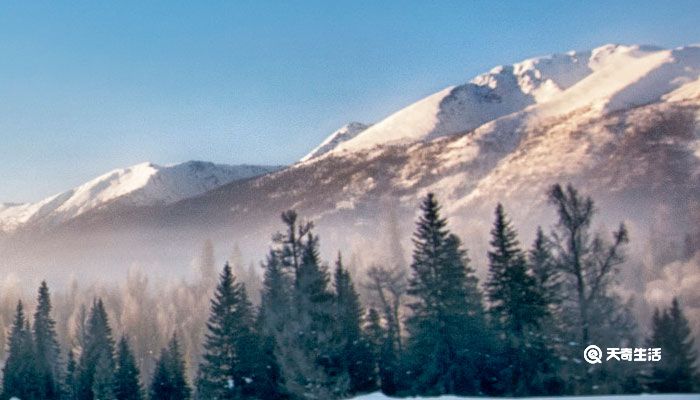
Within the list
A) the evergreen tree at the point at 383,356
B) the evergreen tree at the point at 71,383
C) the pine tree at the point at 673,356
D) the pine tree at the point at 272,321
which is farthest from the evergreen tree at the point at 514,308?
the evergreen tree at the point at 71,383

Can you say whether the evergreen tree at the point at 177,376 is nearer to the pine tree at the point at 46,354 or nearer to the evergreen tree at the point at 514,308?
the pine tree at the point at 46,354

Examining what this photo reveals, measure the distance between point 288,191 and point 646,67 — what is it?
89237mm

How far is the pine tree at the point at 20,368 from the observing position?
44.3 metres

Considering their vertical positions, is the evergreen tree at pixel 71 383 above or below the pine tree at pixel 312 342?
below

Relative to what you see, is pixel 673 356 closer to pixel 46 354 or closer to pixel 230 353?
pixel 230 353

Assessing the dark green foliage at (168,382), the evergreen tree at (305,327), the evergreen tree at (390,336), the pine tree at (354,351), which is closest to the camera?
the evergreen tree at (305,327)

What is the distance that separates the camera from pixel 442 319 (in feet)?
90.3

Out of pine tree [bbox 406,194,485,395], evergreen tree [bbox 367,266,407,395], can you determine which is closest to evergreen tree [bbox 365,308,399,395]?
evergreen tree [bbox 367,266,407,395]

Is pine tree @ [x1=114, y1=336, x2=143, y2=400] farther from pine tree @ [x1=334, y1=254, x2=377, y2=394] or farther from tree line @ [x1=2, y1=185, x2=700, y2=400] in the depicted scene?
pine tree @ [x1=334, y1=254, x2=377, y2=394]

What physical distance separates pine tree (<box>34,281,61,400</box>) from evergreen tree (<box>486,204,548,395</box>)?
31.2 m

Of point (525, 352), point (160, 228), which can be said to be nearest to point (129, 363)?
point (525, 352)

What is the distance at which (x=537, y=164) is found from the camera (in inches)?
5305

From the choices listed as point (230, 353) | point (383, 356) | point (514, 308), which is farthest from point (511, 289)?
point (230, 353)

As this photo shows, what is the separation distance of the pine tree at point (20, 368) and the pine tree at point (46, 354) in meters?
0.41
